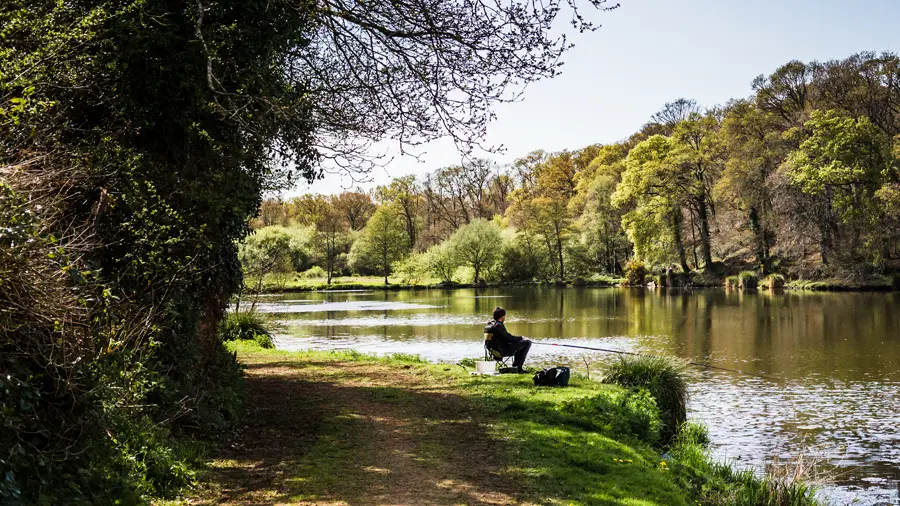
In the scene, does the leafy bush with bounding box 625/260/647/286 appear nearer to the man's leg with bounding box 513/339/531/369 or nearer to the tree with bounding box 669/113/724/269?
the tree with bounding box 669/113/724/269

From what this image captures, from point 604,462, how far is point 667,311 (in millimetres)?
26372

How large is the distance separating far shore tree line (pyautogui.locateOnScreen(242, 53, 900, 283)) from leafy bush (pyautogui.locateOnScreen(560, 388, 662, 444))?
3622 mm

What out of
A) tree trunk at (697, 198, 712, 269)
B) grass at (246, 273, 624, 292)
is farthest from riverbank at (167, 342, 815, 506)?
grass at (246, 273, 624, 292)

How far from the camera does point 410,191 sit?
78.9m

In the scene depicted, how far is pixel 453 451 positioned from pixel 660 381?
17.8ft

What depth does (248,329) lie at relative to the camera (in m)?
18.4

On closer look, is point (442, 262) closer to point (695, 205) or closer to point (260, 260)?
point (695, 205)

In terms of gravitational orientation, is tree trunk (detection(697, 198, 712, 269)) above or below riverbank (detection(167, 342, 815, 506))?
above

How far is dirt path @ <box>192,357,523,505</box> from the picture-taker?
558 centimetres

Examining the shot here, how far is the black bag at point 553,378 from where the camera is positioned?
10.6 m

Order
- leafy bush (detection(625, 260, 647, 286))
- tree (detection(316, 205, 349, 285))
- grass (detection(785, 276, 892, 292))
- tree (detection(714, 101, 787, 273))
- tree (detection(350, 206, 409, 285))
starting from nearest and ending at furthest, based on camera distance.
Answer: grass (detection(785, 276, 892, 292)) < tree (detection(714, 101, 787, 273)) < leafy bush (detection(625, 260, 647, 286)) < tree (detection(350, 206, 409, 285)) < tree (detection(316, 205, 349, 285))

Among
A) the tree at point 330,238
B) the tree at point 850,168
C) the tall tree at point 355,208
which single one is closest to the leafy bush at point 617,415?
the tree at point 850,168

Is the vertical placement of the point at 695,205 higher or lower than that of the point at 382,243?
higher

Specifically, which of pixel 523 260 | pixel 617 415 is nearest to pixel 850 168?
pixel 523 260
